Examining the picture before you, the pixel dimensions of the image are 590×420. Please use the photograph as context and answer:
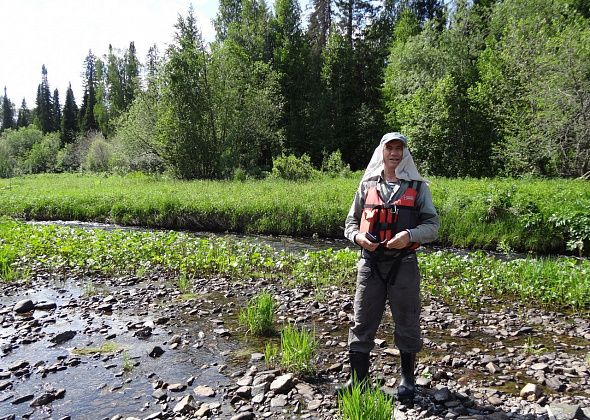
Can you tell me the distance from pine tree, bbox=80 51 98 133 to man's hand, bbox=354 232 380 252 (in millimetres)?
96693

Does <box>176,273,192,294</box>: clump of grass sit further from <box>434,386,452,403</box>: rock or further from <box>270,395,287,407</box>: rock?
<box>434,386,452,403</box>: rock

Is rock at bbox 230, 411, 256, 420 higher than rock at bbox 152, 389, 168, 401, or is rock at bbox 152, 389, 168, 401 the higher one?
rock at bbox 230, 411, 256, 420

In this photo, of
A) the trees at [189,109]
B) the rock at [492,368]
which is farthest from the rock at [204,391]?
the trees at [189,109]

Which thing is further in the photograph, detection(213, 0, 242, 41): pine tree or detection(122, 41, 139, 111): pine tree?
detection(122, 41, 139, 111): pine tree

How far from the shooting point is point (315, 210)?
18359 mm

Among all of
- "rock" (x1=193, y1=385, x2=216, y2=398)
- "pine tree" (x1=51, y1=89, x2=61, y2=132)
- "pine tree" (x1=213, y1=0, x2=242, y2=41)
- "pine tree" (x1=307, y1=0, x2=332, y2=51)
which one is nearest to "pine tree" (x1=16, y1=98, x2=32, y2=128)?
"pine tree" (x1=51, y1=89, x2=61, y2=132)

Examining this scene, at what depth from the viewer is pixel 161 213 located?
2006 cm

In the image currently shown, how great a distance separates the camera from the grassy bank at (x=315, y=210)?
15.4m

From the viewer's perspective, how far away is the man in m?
4.68

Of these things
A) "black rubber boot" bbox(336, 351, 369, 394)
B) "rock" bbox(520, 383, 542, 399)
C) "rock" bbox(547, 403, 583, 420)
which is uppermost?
"black rubber boot" bbox(336, 351, 369, 394)

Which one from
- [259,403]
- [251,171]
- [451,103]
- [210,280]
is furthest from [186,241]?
[451,103]

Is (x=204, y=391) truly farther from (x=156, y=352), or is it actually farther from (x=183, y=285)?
(x=183, y=285)

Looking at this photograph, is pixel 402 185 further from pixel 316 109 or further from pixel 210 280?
pixel 316 109

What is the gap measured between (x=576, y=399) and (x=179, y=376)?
497cm
